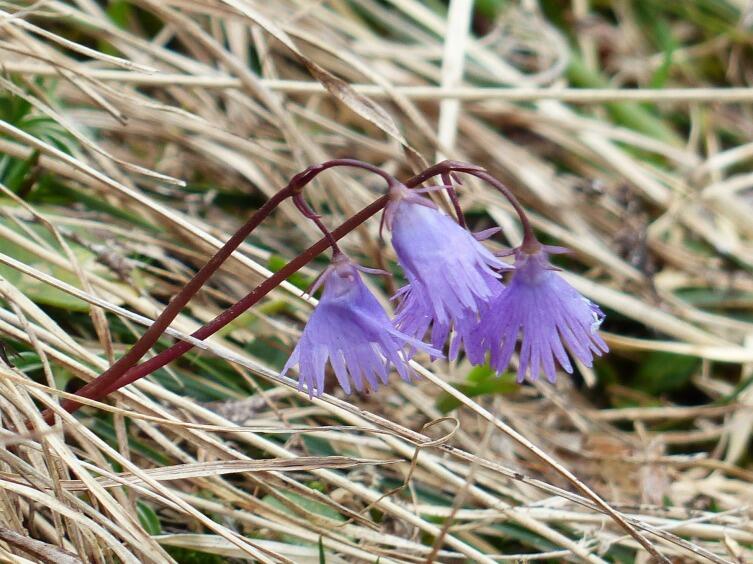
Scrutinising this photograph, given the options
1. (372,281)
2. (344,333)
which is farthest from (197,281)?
(372,281)

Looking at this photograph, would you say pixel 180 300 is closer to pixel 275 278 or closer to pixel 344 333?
pixel 275 278

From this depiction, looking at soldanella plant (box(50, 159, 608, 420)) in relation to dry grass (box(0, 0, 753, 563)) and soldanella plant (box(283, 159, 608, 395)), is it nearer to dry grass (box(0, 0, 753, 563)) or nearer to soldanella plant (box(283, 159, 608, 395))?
soldanella plant (box(283, 159, 608, 395))

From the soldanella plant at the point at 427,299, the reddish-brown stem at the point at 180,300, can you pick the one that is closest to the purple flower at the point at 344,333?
the soldanella plant at the point at 427,299

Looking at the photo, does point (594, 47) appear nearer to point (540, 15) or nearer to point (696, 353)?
point (540, 15)

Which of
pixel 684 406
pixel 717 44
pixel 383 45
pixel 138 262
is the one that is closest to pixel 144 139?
pixel 138 262

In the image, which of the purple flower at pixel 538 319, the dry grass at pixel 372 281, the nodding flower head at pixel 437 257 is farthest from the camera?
the dry grass at pixel 372 281

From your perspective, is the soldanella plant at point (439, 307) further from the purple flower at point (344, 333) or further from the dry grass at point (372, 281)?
the dry grass at point (372, 281)
